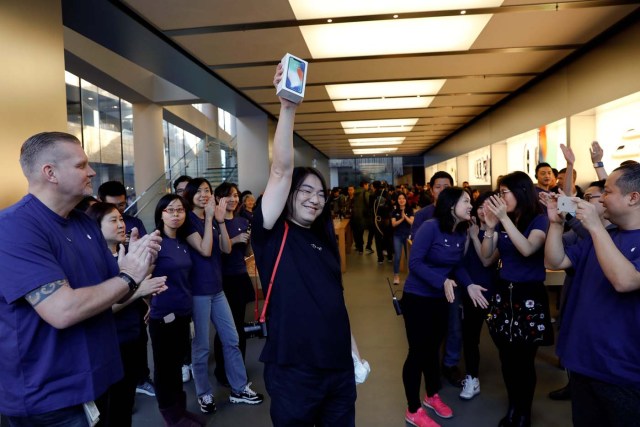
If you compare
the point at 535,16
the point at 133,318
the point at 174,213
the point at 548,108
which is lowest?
the point at 133,318

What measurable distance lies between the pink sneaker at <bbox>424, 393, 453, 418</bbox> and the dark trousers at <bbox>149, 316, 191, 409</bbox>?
180 cm

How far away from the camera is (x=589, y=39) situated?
548 cm

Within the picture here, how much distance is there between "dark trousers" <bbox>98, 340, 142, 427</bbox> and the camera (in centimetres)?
236

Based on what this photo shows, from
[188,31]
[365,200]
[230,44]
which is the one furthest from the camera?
[365,200]

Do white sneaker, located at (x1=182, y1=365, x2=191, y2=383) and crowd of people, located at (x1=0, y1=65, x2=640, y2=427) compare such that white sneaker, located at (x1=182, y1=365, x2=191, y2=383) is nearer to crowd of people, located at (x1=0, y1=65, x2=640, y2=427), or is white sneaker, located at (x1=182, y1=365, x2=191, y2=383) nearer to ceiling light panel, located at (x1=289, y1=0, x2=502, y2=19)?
crowd of people, located at (x1=0, y1=65, x2=640, y2=427)

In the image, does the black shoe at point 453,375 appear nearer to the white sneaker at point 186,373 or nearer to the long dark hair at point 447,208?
the long dark hair at point 447,208

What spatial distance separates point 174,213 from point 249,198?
2.86 meters

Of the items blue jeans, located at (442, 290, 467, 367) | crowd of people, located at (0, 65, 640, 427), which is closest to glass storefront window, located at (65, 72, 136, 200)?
crowd of people, located at (0, 65, 640, 427)

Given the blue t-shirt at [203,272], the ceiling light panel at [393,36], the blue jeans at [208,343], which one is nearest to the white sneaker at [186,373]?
the blue jeans at [208,343]

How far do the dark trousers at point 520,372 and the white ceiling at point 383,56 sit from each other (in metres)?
3.24

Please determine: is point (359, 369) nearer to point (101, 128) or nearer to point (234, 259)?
point (234, 259)

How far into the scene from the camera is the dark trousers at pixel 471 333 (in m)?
3.56

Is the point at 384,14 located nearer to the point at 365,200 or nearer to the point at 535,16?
the point at 535,16

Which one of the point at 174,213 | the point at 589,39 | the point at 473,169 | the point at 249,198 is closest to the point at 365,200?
the point at 473,169
